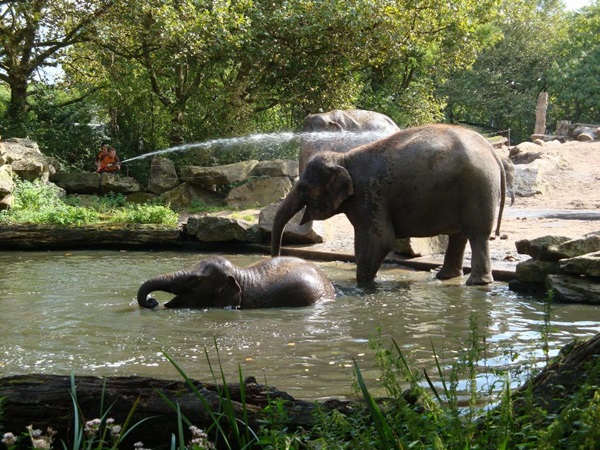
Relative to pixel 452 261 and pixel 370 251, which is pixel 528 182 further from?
pixel 370 251

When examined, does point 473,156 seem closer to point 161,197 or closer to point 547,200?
point 547,200

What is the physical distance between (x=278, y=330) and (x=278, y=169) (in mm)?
14028

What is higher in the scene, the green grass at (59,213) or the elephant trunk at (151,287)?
the green grass at (59,213)

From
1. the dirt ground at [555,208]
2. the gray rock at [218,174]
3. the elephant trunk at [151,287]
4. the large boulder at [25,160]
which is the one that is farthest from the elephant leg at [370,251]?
the gray rock at [218,174]

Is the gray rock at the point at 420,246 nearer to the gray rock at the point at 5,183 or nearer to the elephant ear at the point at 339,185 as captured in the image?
the elephant ear at the point at 339,185

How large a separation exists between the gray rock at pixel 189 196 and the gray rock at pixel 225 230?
23.7 ft

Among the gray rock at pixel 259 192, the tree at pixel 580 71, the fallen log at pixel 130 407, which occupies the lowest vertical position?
the fallen log at pixel 130 407

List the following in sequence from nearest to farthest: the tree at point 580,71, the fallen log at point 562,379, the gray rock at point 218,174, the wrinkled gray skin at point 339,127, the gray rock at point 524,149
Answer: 1. the fallen log at point 562,379
2. the wrinkled gray skin at point 339,127
3. the gray rock at point 218,174
4. the gray rock at point 524,149
5. the tree at point 580,71

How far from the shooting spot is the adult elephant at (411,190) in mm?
9727

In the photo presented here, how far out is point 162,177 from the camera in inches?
908

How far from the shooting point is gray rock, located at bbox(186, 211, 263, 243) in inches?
587

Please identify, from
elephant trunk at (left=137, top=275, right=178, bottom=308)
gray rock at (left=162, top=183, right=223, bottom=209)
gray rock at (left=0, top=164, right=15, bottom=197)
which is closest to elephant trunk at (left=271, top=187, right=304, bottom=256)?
elephant trunk at (left=137, top=275, right=178, bottom=308)

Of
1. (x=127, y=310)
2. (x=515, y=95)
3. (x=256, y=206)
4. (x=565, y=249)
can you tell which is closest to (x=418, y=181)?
(x=565, y=249)

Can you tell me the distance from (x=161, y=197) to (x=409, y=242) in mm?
11360
